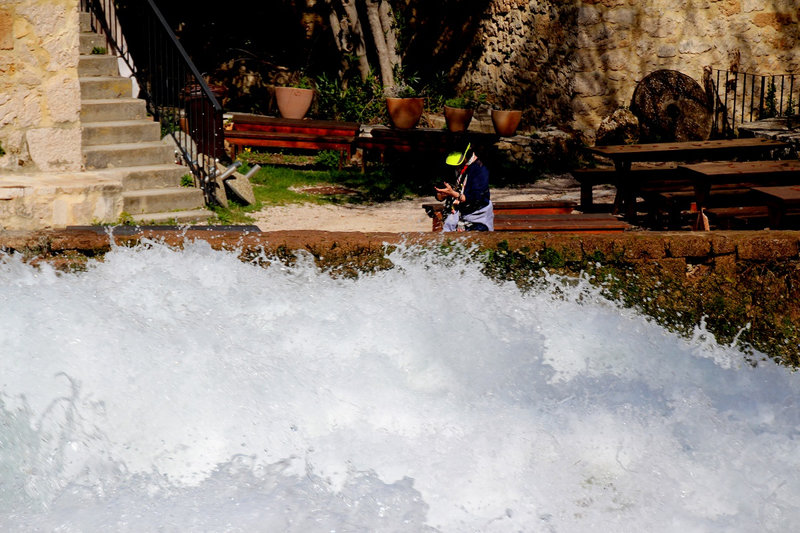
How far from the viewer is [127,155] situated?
332 inches

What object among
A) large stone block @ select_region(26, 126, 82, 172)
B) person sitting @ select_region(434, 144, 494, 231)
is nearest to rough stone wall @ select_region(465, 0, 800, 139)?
person sitting @ select_region(434, 144, 494, 231)

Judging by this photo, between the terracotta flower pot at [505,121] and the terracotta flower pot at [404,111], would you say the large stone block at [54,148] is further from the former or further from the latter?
the terracotta flower pot at [505,121]

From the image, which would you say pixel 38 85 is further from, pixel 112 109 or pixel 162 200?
pixel 112 109

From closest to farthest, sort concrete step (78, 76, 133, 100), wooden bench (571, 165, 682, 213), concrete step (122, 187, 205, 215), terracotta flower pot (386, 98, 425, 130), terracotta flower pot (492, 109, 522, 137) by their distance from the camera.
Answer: concrete step (122, 187, 205, 215) < concrete step (78, 76, 133, 100) < wooden bench (571, 165, 682, 213) < terracotta flower pot (492, 109, 522, 137) < terracotta flower pot (386, 98, 425, 130)

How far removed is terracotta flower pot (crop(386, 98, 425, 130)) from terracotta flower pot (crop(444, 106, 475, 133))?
0.41 meters

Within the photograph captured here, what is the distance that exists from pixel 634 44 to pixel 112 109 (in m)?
7.29

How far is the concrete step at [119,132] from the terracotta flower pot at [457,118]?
5113mm

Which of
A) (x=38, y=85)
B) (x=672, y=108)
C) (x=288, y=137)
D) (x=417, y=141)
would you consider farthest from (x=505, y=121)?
(x=38, y=85)

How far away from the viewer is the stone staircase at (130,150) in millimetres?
8172

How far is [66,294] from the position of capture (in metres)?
4.52

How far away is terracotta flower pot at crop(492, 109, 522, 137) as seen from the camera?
12.7 m

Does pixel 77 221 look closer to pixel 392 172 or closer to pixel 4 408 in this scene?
pixel 4 408

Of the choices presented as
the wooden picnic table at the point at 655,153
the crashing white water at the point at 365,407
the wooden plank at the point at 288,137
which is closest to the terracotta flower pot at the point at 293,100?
the wooden plank at the point at 288,137

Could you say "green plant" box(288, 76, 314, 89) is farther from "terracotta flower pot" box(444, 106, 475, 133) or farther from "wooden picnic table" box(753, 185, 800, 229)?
"wooden picnic table" box(753, 185, 800, 229)
